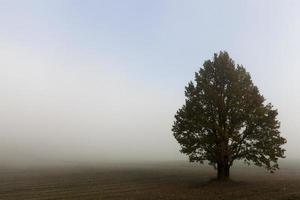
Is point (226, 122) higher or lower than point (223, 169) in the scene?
higher

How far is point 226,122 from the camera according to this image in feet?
156

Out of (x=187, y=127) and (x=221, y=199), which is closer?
(x=221, y=199)

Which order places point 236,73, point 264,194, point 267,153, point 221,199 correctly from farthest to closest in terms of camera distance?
point 236,73
point 267,153
point 264,194
point 221,199

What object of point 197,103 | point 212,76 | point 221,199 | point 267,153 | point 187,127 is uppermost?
point 212,76

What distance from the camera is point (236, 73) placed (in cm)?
4822

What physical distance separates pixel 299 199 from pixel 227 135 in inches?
706

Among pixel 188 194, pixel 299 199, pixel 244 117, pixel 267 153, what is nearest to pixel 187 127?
pixel 244 117

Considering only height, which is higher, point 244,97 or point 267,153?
point 244,97

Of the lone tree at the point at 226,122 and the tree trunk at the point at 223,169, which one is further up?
the lone tree at the point at 226,122

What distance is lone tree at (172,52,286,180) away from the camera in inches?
1810

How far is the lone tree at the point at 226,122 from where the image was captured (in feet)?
151

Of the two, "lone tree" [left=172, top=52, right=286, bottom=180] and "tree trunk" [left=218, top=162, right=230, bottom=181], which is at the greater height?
"lone tree" [left=172, top=52, right=286, bottom=180]

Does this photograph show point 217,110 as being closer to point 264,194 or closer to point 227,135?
point 227,135

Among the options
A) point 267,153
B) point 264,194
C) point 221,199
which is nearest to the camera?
point 221,199
